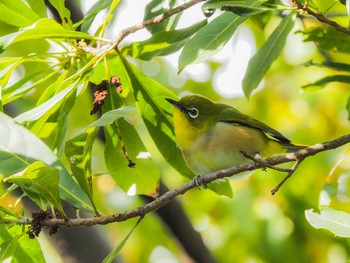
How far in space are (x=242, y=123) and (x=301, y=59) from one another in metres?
A: 2.02

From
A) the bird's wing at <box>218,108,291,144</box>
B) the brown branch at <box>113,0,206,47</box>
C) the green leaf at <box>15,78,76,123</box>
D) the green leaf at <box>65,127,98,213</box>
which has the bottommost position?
the bird's wing at <box>218,108,291,144</box>

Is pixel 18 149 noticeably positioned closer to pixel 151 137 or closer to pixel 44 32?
pixel 44 32

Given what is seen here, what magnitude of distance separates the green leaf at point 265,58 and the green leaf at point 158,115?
0.36 metres

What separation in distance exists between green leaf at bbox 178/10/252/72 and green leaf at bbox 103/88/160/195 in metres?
0.67

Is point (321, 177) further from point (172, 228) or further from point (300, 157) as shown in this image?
point (300, 157)

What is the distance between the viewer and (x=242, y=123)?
13.0 ft

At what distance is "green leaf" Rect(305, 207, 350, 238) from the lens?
8.69ft

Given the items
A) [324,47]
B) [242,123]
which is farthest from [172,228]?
[324,47]

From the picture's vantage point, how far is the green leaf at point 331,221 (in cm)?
265

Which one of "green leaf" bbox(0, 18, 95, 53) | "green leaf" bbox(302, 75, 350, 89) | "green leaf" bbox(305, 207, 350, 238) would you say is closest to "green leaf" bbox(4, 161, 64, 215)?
"green leaf" bbox(0, 18, 95, 53)

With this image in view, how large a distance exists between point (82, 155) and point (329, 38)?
1387 millimetres

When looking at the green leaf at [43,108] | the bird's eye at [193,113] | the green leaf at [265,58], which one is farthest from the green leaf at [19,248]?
the bird's eye at [193,113]

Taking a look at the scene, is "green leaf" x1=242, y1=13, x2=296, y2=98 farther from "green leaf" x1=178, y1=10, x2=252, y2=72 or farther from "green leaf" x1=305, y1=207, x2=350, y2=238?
"green leaf" x1=305, y1=207, x2=350, y2=238

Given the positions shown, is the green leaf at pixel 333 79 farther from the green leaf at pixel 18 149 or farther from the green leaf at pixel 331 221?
the green leaf at pixel 18 149
